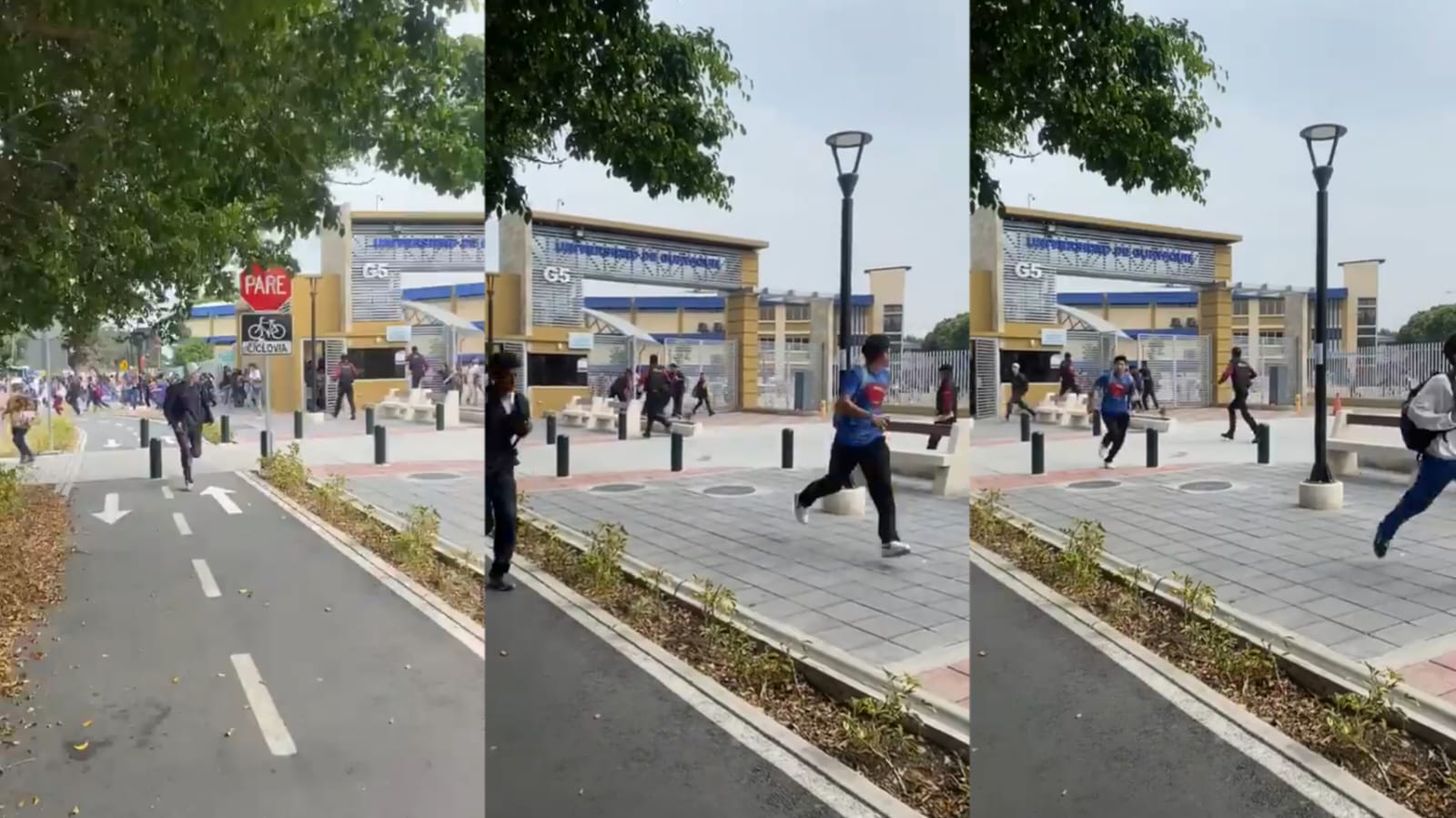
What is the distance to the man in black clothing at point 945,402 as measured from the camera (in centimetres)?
197

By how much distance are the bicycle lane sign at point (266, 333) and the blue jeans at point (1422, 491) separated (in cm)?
244

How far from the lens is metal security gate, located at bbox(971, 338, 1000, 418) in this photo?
1985mm

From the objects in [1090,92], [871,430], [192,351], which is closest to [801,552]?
[871,430]

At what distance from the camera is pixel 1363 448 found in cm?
195

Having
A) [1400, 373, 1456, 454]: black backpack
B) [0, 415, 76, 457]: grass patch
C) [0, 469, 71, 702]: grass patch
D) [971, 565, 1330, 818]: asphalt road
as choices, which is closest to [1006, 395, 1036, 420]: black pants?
[971, 565, 1330, 818]: asphalt road

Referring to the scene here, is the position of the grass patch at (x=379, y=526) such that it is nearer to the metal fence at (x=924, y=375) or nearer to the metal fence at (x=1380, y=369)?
the metal fence at (x=924, y=375)

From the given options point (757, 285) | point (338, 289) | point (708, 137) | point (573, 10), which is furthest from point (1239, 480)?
point (338, 289)

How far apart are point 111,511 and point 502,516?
1000 millimetres

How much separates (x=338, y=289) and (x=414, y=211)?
0.28 meters

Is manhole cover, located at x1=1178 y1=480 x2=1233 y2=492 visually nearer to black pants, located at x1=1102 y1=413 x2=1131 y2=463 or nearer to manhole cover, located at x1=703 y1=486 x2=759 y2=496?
black pants, located at x1=1102 y1=413 x2=1131 y2=463

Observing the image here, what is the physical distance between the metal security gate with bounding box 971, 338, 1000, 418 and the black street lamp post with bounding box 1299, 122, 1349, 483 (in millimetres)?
614

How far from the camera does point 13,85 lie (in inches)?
80.4

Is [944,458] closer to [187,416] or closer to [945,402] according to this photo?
[945,402]

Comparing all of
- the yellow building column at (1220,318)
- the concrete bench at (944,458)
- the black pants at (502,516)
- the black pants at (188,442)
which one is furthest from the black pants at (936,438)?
the black pants at (188,442)
